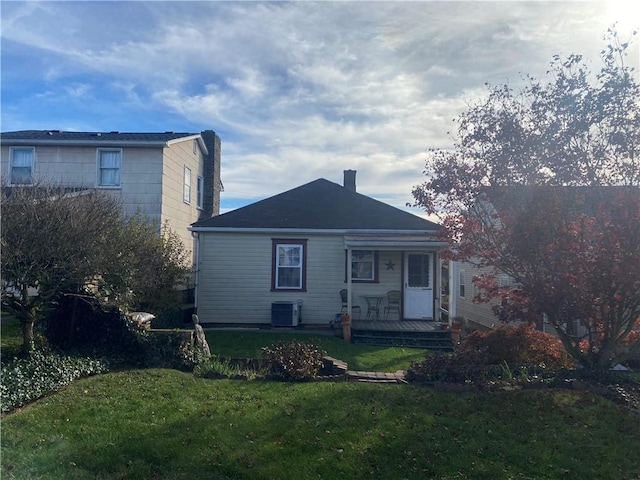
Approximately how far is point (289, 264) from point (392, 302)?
3467 millimetres

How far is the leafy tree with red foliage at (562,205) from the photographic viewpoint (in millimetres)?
7801

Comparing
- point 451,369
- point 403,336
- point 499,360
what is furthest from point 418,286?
point 451,369

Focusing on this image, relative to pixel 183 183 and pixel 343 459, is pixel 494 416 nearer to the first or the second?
pixel 343 459

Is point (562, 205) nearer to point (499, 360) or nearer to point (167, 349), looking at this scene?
point (499, 360)

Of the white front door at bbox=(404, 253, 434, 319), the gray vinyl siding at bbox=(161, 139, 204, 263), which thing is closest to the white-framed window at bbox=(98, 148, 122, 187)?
the gray vinyl siding at bbox=(161, 139, 204, 263)

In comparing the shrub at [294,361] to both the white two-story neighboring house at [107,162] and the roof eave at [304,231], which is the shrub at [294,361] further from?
the white two-story neighboring house at [107,162]

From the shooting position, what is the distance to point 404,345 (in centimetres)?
1309

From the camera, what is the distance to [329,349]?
39.6 feet

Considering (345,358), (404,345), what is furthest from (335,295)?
(345,358)

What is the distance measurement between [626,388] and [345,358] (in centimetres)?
538

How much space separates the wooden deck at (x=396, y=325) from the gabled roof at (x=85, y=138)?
29.0ft

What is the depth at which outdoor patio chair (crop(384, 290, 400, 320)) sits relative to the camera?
15.6 meters

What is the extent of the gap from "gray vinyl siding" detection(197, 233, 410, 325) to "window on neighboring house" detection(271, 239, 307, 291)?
0.53 ft

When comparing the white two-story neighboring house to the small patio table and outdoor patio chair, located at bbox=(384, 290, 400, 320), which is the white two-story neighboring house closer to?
the small patio table
